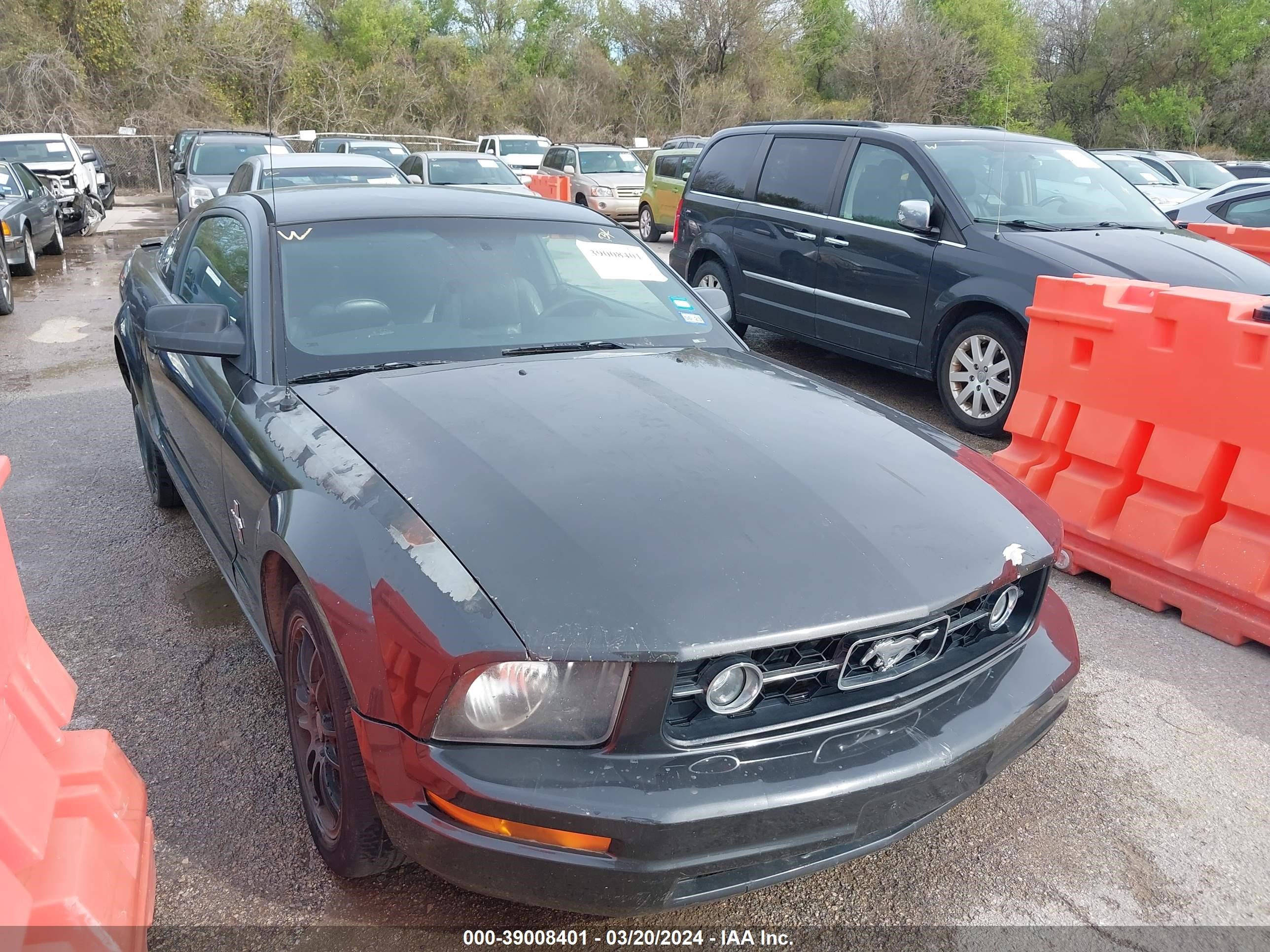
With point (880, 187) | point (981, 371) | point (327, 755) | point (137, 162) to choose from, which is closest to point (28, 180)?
point (880, 187)

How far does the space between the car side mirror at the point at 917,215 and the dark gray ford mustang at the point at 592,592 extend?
362 cm

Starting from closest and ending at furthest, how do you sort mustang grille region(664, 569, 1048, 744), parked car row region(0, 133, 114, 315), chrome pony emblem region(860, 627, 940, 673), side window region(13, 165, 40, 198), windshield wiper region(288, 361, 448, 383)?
mustang grille region(664, 569, 1048, 744), chrome pony emblem region(860, 627, 940, 673), windshield wiper region(288, 361, 448, 383), parked car row region(0, 133, 114, 315), side window region(13, 165, 40, 198)

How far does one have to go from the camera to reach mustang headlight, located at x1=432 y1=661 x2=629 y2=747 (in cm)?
189

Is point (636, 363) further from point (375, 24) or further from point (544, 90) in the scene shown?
point (375, 24)

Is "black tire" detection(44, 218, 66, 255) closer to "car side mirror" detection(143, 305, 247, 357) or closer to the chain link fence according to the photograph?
"car side mirror" detection(143, 305, 247, 357)

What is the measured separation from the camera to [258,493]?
2697mm

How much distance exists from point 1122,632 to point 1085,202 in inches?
158

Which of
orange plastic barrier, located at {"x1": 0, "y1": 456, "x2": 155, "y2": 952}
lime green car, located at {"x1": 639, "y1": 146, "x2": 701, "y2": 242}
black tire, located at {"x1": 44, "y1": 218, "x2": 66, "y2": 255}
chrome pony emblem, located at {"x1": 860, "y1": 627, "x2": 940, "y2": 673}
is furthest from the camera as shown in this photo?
lime green car, located at {"x1": 639, "y1": 146, "x2": 701, "y2": 242}

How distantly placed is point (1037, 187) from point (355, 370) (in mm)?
5497

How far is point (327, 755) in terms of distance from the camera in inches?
93.6

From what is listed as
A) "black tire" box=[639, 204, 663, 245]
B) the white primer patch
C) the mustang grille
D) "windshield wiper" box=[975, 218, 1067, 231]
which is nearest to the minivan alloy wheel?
"windshield wiper" box=[975, 218, 1067, 231]

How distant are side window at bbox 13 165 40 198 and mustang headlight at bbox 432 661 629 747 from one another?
13950mm

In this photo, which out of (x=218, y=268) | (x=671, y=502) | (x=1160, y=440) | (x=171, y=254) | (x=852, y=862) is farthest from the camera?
(x=171, y=254)

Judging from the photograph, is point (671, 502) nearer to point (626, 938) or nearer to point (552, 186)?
point (626, 938)
